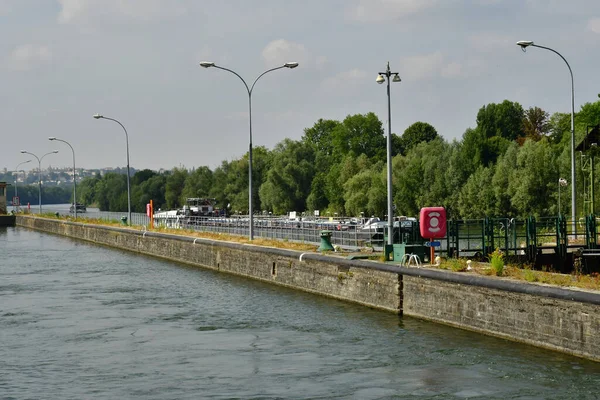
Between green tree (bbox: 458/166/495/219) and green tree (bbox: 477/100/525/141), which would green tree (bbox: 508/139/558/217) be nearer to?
green tree (bbox: 458/166/495/219)

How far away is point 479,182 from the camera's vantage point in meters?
84.3

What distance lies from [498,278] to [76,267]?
32227mm

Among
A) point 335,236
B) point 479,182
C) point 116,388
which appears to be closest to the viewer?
point 116,388

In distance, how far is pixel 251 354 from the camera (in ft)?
73.5

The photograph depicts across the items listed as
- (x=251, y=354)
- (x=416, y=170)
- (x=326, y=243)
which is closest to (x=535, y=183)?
(x=416, y=170)

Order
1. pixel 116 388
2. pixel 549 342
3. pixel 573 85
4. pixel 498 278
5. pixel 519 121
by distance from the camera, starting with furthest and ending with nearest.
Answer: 1. pixel 519 121
2. pixel 573 85
3. pixel 498 278
4. pixel 549 342
5. pixel 116 388

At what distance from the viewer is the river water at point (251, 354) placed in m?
18.5

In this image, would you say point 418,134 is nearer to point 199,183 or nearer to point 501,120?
point 501,120

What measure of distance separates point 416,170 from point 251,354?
2854 inches

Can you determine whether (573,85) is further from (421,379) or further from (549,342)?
(421,379)

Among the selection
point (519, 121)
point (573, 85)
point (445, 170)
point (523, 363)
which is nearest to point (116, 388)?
point (523, 363)

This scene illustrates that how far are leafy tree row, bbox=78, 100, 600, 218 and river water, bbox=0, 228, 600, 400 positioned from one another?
161ft

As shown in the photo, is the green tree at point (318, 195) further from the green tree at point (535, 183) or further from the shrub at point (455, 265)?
the shrub at point (455, 265)

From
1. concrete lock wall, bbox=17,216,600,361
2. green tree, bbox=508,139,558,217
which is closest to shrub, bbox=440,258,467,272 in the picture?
concrete lock wall, bbox=17,216,600,361
